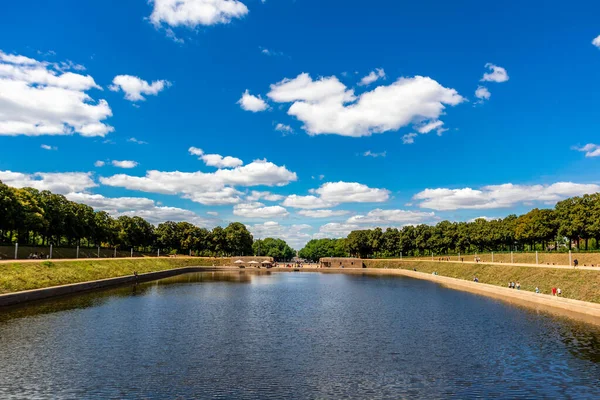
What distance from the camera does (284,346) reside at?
3319 cm

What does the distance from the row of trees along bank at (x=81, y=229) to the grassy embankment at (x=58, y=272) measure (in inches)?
1007

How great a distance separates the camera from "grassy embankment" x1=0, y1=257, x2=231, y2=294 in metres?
57.1

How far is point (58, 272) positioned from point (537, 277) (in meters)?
84.1

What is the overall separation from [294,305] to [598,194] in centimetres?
9610

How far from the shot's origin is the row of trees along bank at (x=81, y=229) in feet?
326

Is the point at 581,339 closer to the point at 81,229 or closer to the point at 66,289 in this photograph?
the point at 66,289

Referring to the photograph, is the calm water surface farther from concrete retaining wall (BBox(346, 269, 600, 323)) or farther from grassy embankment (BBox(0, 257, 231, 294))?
grassy embankment (BBox(0, 257, 231, 294))

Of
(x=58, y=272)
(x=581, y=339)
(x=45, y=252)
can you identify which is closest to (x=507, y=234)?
(x=581, y=339)

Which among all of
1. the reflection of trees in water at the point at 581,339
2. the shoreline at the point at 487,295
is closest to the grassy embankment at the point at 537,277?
the shoreline at the point at 487,295

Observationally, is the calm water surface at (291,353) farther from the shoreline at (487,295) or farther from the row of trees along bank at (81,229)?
the row of trees along bank at (81,229)

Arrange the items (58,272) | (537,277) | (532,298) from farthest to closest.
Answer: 1. (537,277)
2. (58,272)
3. (532,298)

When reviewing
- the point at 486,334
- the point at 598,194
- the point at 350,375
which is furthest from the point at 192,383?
the point at 598,194

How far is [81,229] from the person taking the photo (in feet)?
438

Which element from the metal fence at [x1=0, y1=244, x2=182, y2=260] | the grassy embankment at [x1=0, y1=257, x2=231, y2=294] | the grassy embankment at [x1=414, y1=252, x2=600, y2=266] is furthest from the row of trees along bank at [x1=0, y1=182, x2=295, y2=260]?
the grassy embankment at [x1=414, y1=252, x2=600, y2=266]
